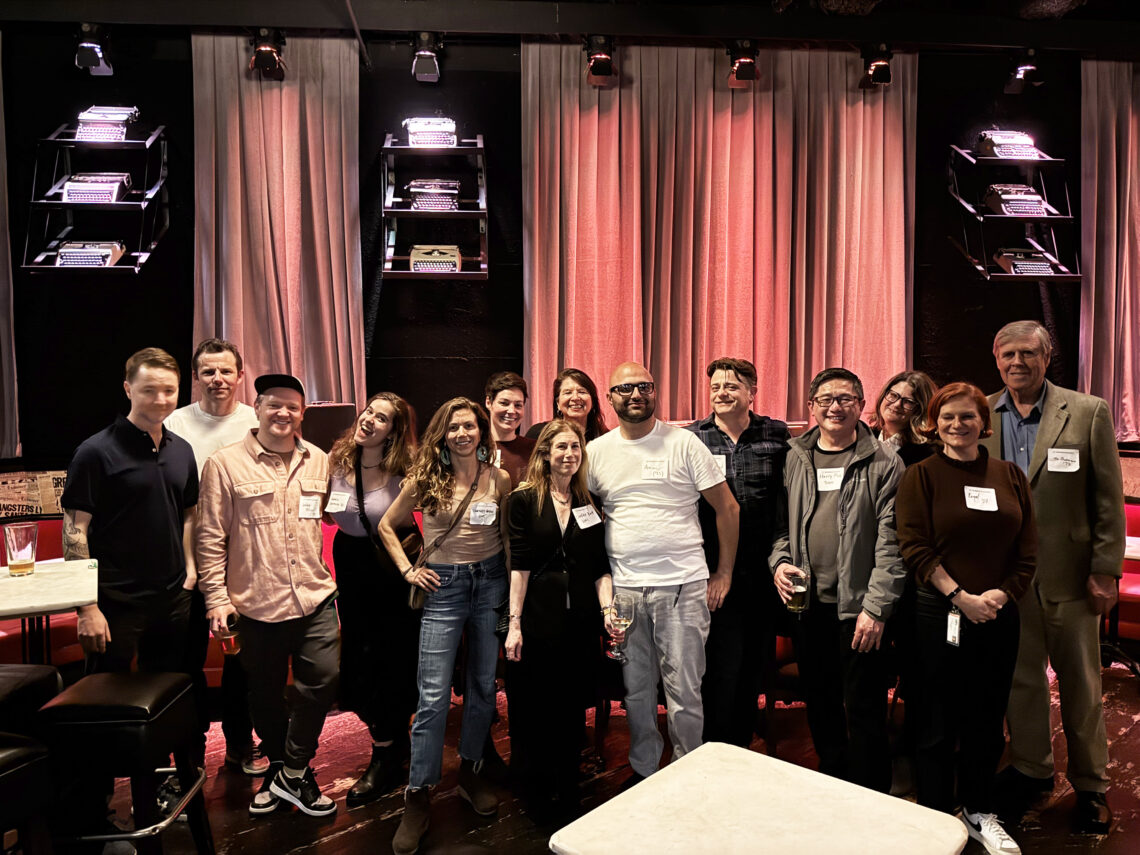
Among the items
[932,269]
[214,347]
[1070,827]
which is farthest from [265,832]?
[932,269]

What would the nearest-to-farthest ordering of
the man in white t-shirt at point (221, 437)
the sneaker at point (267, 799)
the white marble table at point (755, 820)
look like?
the white marble table at point (755, 820) → the sneaker at point (267, 799) → the man in white t-shirt at point (221, 437)

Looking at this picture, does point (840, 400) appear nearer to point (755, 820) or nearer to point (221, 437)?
point (755, 820)

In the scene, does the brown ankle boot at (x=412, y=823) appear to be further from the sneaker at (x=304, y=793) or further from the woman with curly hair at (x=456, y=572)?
the sneaker at (x=304, y=793)

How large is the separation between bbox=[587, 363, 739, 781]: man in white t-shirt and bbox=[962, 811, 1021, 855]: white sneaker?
88 cm

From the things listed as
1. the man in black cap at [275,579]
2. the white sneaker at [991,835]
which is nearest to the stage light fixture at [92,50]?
the man in black cap at [275,579]

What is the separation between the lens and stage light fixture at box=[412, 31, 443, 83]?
4.46 metres

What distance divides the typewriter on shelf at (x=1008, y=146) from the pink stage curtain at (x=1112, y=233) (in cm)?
41

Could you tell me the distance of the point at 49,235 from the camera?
15.0 ft

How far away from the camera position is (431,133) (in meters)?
4.61

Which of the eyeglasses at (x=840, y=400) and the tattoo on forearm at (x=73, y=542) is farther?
the eyeglasses at (x=840, y=400)

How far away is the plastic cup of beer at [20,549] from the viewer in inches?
86.1

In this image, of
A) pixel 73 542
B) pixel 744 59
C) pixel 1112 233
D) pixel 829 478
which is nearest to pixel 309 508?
pixel 73 542

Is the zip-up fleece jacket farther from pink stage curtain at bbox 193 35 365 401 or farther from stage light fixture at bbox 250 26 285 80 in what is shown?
stage light fixture at bbox 250 26 285 80

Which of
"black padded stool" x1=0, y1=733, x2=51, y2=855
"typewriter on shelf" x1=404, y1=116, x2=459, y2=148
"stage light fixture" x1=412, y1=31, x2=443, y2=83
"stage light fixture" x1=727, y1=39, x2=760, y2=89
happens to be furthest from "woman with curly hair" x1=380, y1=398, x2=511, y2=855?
"stage light fixture" x1=727, y1=39, x2=760, y2=89
